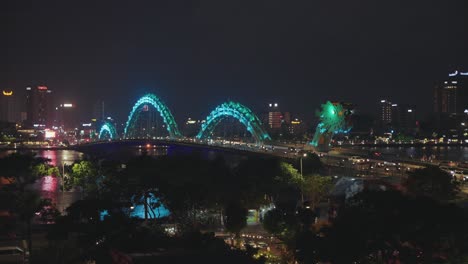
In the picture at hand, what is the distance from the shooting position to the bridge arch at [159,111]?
103 m

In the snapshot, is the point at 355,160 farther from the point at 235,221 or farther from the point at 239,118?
the point at 239,118

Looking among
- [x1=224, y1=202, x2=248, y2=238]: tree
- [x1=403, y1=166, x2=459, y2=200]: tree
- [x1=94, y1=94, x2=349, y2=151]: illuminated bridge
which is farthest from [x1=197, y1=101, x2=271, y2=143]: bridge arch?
[x1=224, y1=202, x2=248, y2=238]: tree

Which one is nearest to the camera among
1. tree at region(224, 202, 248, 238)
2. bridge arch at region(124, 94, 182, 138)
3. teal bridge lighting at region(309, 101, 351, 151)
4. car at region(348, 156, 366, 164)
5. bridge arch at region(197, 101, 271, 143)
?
tree at region(224, 202, 248, 238)

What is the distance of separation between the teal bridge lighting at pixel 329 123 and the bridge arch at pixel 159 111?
44.3 meters

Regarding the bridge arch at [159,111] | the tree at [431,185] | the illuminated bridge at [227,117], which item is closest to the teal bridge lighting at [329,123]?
the illuminated bridge at [227,117]

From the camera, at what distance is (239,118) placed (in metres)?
84.3

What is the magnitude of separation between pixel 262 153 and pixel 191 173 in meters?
26.4

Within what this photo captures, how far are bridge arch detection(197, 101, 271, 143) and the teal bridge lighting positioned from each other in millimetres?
17203

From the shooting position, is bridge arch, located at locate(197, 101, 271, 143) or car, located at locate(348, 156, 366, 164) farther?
bridge arch, located at locate(197, 101, 271, 143)

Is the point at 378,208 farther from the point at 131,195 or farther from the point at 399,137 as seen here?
the point at 399,137

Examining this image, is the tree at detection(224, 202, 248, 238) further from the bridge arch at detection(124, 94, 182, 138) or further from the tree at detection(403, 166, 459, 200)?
the bridge arch at detection(124, 94, 182, 138)

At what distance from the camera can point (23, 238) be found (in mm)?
19281

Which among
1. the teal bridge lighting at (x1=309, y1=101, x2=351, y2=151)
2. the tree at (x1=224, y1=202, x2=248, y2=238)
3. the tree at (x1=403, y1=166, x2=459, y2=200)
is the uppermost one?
the teal bridge lighting at (x1=309, y1=101, x2=351, y2=151)

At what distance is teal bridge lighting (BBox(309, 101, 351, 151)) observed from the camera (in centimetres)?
5704
